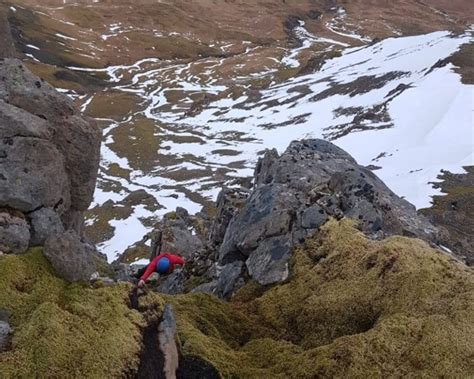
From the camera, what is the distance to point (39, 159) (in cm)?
1642

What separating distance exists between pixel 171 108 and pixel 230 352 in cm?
15818

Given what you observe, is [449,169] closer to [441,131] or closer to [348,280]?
[441,131]

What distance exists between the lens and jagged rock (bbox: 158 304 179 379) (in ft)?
36.4

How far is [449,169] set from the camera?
56.2 m

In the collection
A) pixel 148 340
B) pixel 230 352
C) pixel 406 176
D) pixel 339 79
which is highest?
pixel 148 340

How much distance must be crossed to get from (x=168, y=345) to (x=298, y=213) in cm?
953

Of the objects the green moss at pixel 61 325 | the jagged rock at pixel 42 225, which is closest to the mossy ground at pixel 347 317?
the green moss at pixel 61 325

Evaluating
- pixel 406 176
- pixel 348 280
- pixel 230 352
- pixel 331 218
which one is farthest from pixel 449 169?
pixel 230 352

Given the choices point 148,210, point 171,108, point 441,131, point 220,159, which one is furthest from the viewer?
point 171,108

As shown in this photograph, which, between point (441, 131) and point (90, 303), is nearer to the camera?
point (90, 303)

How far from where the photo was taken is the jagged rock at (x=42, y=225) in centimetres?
1434

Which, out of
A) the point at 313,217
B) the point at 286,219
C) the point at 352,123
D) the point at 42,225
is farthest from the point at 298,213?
the point at 352,123

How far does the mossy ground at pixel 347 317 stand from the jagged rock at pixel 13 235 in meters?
4.55

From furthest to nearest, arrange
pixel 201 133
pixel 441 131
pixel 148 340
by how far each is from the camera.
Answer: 1. pixel 201 133
2. pixel 441 131
3. pixel 148 340
